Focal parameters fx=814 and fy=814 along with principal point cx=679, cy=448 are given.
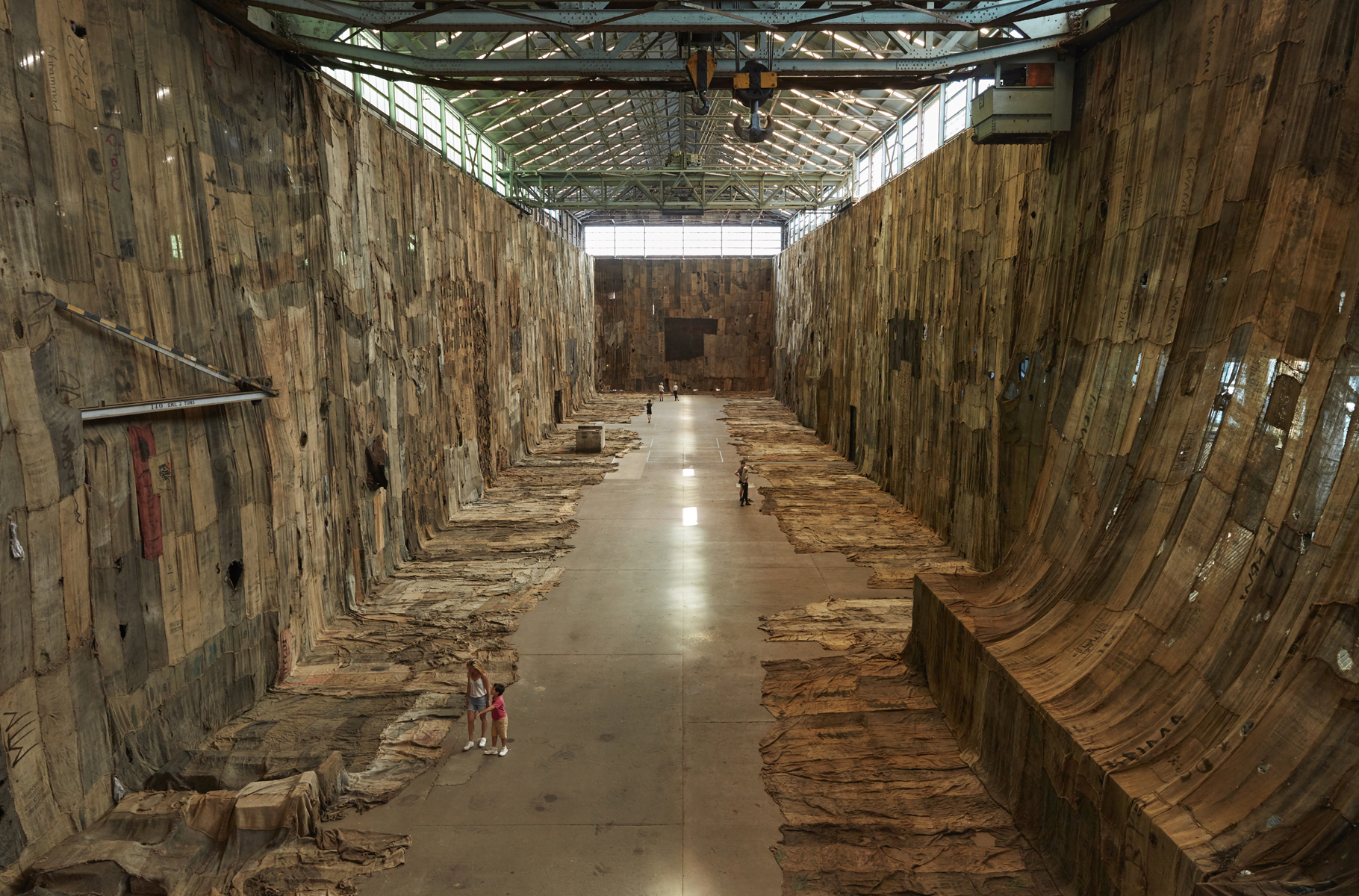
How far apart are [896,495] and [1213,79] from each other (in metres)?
9.95

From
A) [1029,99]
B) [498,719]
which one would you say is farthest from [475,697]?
[1029,99]

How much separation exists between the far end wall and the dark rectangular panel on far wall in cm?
3

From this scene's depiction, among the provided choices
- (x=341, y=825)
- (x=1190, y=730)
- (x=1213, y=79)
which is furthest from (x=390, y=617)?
(x=1213, y=79)

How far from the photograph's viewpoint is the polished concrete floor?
16.9ft

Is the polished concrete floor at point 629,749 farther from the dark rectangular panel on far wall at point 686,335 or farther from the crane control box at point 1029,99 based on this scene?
the dark rectangular panel on far wall at point 686,335

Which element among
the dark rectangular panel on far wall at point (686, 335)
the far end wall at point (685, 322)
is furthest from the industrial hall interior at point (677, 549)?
the dark rectangular panel on far wall at point (686, 335)

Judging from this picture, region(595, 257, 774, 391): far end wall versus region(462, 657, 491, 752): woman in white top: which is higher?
region(595, 257, 774, 391): far end wall

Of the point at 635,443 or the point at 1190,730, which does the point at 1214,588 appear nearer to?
the point at 1190,730

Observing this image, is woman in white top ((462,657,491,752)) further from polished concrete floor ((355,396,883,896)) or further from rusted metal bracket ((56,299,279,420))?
rusted metal bracket ((56,299,279,420))

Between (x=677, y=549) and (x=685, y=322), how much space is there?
26040mm

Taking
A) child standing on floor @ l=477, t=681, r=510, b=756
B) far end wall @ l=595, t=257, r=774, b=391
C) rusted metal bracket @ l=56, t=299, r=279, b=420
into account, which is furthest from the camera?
far end wall @ l=595, t=257, r=774, b=391

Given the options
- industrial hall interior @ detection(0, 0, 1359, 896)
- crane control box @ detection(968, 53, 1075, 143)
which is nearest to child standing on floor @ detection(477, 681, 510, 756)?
industrial hall interior @ detection(0, 0, 1359, 896)

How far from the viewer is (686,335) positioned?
37.5m

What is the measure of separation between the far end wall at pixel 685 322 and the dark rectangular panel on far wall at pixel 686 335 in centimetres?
3
